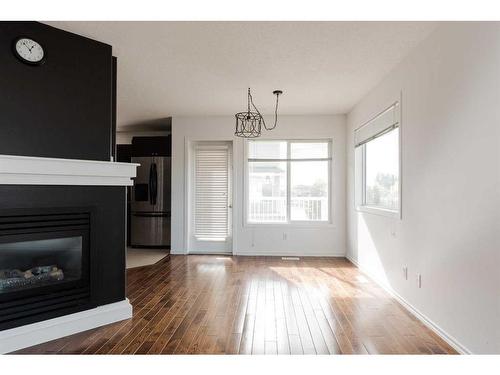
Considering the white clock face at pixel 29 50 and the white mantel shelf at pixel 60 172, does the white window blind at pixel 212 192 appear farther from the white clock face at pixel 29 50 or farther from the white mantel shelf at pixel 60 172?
the white clock face at pixel 29 50

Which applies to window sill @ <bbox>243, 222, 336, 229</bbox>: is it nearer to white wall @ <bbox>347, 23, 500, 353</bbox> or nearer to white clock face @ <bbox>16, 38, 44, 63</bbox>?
white wall @ <bbox>347, 23, 500, 353</bbox>

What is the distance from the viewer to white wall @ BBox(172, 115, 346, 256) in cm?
543

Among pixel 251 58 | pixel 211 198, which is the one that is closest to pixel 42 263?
pixel 251 58

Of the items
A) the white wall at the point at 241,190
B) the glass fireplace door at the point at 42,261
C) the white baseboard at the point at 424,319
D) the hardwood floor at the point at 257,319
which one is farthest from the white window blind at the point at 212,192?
the glass fireplace door at the point at 42,261

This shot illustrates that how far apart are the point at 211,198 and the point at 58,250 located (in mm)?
3320

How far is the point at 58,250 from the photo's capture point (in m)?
2.53

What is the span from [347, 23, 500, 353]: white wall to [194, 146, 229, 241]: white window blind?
122 inches

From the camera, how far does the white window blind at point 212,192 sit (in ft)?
18.8

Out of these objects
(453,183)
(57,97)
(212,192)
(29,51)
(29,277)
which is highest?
(29,51)

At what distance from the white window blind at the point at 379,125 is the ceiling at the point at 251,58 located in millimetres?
424

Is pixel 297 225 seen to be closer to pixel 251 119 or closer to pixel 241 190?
pixel 241 190

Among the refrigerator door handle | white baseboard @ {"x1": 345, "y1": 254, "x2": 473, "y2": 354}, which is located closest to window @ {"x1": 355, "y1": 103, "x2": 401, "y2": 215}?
white baseboard @ {"x1": 345, "y1": 254, "x2": 473, "y2": 354}
